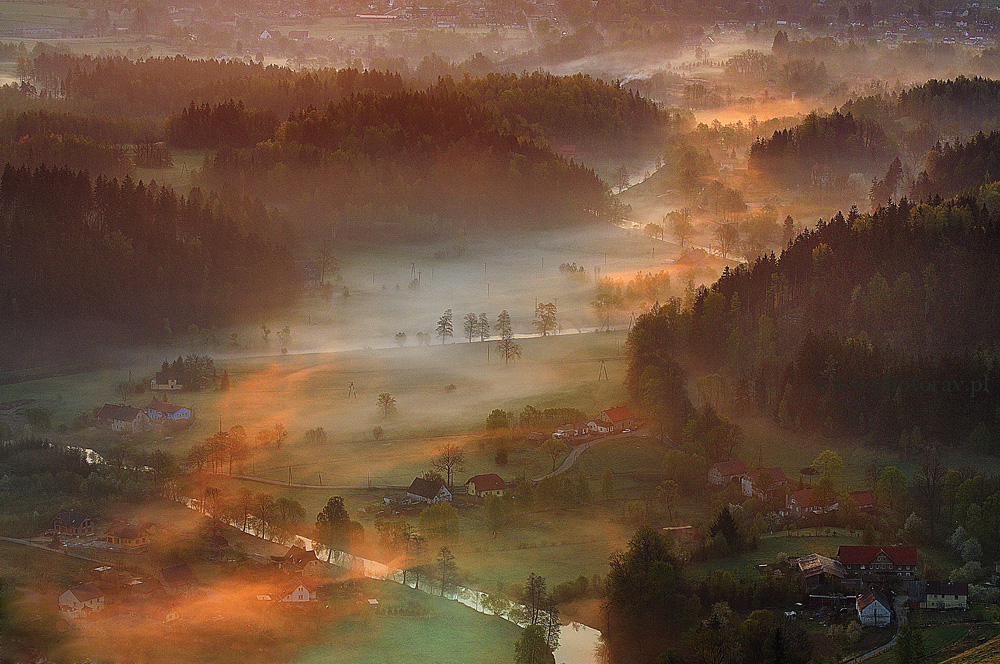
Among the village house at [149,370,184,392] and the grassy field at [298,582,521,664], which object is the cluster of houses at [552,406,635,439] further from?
the village house at [149,370,184,392]

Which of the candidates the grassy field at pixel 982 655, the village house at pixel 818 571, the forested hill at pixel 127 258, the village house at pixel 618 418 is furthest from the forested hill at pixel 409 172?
the grassy field at pixel 982 655

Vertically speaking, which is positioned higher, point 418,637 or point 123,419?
point 123,419

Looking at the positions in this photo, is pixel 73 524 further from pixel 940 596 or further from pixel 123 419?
pixel 940 596

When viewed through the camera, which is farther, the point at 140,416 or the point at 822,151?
the point at 822,151

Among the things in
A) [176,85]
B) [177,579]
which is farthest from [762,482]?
[176,85]

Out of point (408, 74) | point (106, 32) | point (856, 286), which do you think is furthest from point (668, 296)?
point (106, 32)

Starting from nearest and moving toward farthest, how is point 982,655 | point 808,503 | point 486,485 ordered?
point 982,655
point 808,503
point 486,485

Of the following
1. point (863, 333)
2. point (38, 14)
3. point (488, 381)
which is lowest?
point (488, 381)
